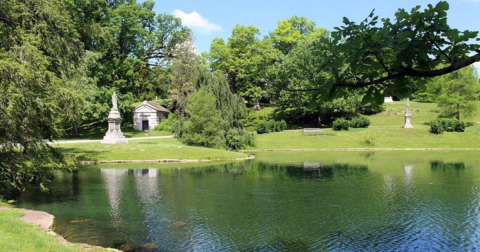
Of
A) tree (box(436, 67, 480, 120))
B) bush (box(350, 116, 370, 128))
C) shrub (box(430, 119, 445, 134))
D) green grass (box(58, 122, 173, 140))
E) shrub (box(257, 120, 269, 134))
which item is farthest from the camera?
bush (box(350, 116, 370, 128))

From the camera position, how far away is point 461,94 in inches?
1998

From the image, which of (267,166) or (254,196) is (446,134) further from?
(254,196)

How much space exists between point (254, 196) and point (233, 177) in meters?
5.93

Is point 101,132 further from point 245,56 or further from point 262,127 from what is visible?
point 245,56

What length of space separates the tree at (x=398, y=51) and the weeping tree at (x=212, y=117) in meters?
33.5

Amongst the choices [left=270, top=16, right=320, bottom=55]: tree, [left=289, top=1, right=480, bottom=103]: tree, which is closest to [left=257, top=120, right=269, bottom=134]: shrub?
[left=270, top=16, right=320, bottom=55]: tree

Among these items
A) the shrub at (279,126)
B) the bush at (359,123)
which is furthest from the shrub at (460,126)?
the shrub at (279,126)

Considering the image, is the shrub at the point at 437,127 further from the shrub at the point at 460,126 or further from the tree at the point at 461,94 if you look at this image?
the tree at the point at 461,94

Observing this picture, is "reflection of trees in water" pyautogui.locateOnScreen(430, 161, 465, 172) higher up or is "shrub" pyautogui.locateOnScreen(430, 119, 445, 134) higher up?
"shrub" pyautogui.locateOnScreen(430, 119, 445, 134)

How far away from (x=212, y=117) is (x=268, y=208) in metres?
22.7

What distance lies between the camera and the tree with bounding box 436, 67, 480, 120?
1968 inches

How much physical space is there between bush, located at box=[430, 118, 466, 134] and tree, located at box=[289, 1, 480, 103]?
47326 millimetres

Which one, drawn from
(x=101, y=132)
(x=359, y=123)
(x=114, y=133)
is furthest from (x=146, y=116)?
(x=359, y=123)

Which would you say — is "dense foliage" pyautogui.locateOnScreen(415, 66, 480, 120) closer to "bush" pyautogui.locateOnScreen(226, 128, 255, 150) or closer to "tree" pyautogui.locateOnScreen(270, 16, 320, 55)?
"bush" pyautogui.locateOnScreen(226, 128, 255, 150)
